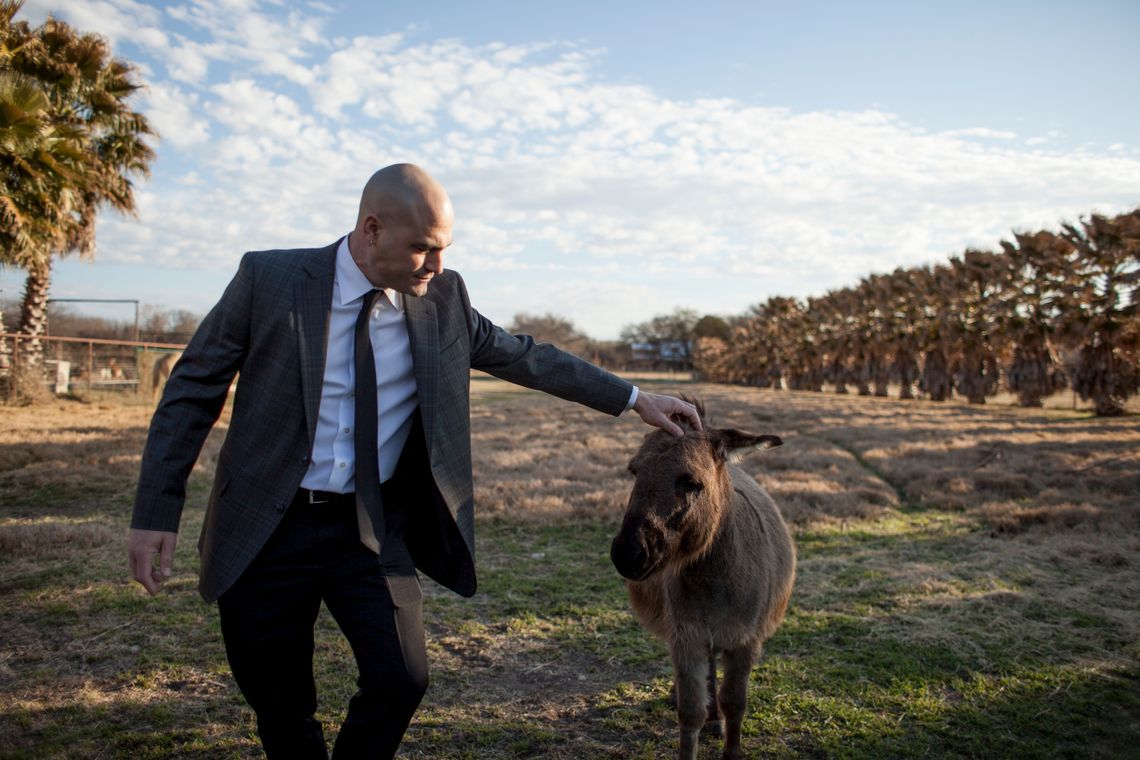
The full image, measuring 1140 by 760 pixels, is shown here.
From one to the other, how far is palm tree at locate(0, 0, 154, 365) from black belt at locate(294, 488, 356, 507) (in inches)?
446

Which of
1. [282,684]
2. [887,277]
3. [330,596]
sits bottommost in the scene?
[282,684]

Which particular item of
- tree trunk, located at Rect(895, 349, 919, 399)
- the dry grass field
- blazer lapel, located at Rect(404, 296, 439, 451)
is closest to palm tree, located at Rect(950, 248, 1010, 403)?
tree trunk, located at Rect(895, 349, 919, 399)

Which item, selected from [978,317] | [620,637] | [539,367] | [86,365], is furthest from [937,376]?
[539,367]

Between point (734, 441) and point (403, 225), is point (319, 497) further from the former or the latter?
point (734, 441)

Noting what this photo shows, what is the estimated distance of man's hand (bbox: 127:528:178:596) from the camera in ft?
7.77

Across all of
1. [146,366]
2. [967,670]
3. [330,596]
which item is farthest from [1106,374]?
[146,366]

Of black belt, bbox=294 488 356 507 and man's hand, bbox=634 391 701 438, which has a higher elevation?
man's hand, bbox=634 391 701 438

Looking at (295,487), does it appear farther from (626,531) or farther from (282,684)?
(626,531)

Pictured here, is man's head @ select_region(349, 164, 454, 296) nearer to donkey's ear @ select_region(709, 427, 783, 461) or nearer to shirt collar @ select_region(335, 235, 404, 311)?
shirt collar @ select_region(335, 235, 404, 311)

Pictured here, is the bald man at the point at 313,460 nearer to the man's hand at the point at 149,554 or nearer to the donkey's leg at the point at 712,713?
the man's hand at the point at 149,554

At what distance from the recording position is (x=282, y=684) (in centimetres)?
256

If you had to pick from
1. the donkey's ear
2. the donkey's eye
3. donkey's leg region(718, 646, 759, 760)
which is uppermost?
the donkey's ear

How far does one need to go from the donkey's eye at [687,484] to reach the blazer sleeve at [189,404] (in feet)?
6.65

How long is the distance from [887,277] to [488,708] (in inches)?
1676
